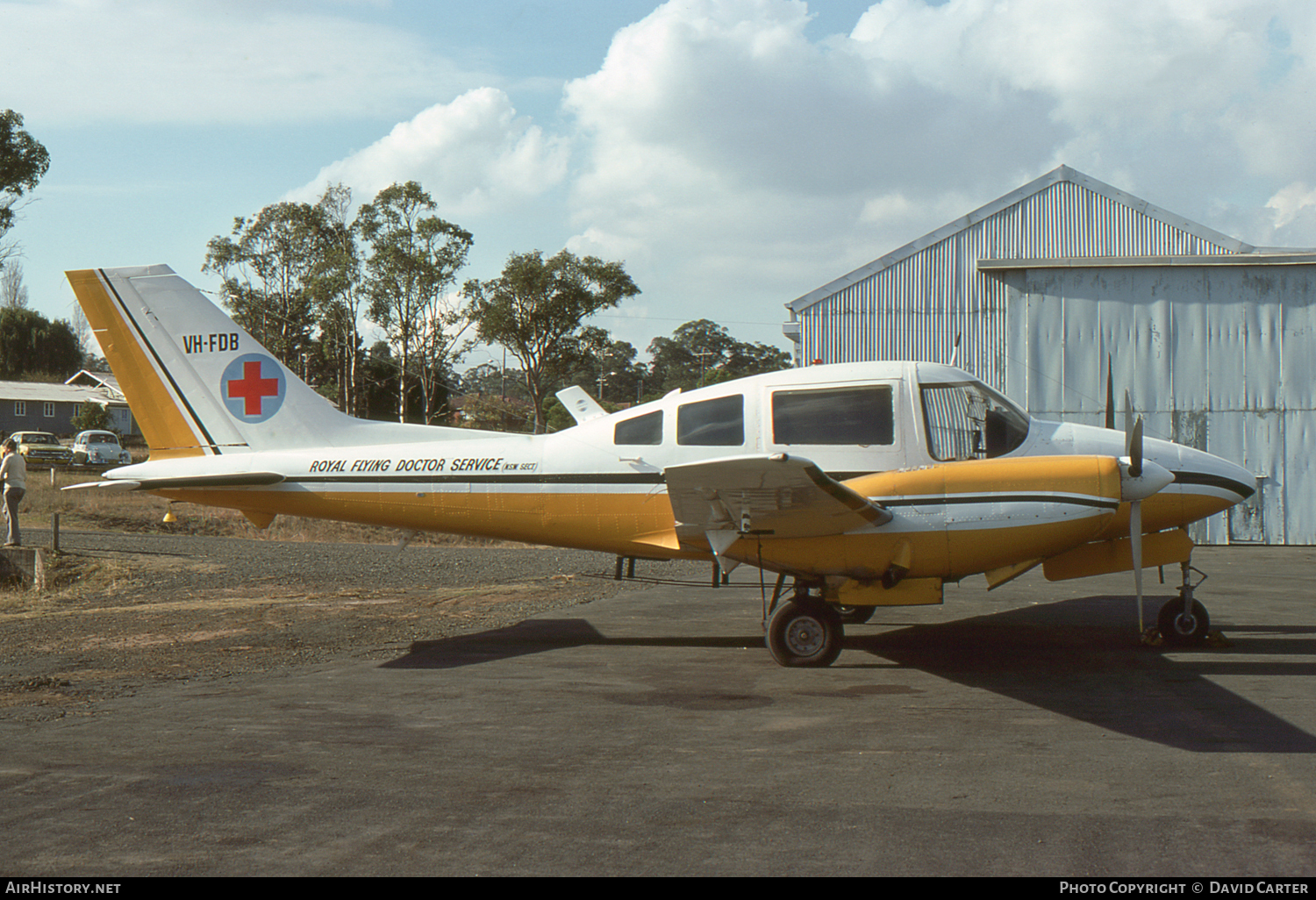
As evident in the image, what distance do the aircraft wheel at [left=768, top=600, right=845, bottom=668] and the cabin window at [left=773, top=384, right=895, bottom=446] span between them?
58.8 inches

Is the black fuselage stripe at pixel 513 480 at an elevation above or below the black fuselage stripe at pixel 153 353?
below

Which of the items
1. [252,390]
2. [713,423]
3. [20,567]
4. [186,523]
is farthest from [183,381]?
[186,523]

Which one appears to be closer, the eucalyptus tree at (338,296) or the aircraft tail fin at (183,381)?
the aircraft tail fin at (183,381)

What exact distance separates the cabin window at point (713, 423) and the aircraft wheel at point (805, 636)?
1.60 meters

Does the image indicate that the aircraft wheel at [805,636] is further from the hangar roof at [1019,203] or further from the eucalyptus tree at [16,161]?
the eucalyptus tree at [16,161]

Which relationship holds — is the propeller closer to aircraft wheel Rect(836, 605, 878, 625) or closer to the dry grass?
aircraft wheel Rect(836, 605, 878, 625)

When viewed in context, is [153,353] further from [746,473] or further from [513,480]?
[746,473]

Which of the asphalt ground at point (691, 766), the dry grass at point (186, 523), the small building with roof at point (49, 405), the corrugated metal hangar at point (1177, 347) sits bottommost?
the asphalt ground at point (691, 766)

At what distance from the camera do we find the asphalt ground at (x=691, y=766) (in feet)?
13.7

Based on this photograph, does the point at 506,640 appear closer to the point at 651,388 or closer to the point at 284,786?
the point at 284,786

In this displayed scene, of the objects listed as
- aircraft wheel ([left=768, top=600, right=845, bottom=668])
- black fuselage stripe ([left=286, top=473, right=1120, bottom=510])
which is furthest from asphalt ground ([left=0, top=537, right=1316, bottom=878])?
black fuselage stripe ([left=286, top=473, right=1120, bottom=510])

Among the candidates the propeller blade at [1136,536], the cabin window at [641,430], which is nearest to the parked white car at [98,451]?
the cabin window at [641,430]

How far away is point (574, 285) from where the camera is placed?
40625 mm

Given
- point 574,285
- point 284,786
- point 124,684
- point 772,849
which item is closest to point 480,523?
point 124,684
